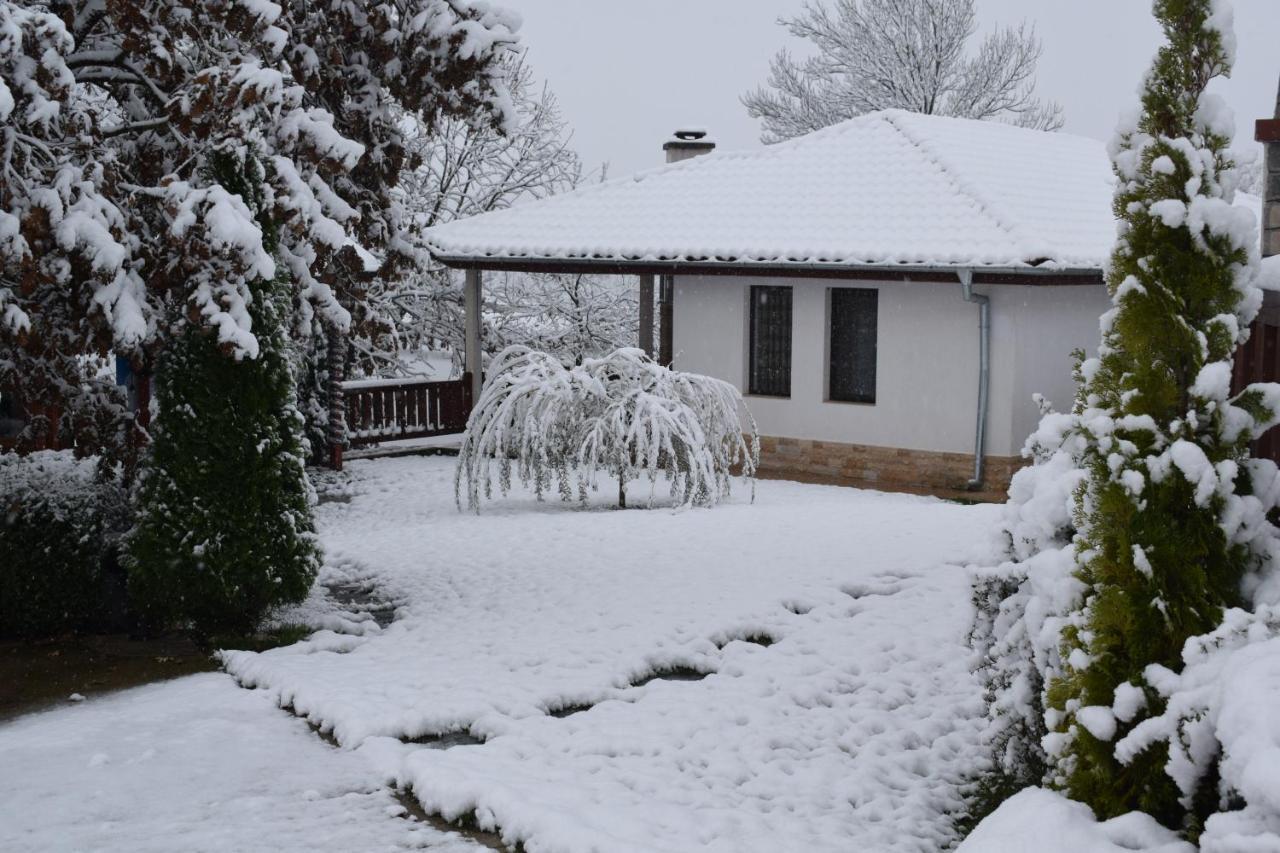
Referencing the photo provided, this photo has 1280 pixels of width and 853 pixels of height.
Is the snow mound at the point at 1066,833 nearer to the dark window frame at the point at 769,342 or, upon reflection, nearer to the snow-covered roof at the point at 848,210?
the snow-covered roof at the point at 848,210

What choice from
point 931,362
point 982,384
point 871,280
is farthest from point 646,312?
point 982,384

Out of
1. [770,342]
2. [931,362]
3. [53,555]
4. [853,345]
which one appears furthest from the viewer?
[770,342]

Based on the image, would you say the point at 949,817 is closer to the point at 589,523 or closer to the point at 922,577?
the point at 922,577

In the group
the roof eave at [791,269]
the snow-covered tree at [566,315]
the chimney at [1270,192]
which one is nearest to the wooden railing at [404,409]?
the roof eave at [791,269]

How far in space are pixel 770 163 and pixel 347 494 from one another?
27.2 feet

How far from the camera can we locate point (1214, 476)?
14.9 ft

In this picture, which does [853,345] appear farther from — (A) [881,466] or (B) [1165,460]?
(B) [1165,460]

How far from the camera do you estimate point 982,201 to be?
53.3 ft

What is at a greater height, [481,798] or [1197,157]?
[1197,157]

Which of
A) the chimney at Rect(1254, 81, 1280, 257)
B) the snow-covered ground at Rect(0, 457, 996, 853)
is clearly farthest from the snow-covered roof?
the chimney at Rect(1254, 81, 1280, 257)

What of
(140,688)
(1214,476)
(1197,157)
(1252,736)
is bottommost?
(140,688)

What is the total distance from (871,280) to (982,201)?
5.33ft

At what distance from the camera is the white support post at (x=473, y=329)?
19422 mm

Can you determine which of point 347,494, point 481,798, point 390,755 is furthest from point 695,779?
point 347,494
